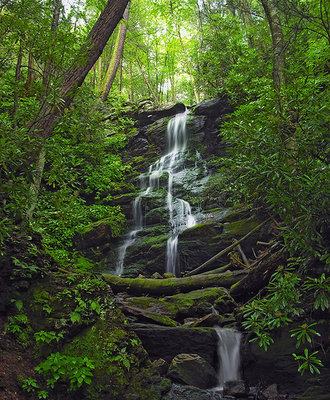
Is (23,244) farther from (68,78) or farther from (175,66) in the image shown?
(175,66)

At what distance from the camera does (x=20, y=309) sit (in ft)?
13.2

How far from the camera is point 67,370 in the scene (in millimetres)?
3652

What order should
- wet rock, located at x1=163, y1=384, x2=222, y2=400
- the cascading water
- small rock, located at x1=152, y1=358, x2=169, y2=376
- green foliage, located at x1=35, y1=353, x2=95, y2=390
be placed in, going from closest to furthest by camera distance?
green foliage, located at x1=35, y1=353, x2=95, y2=390, wet rock, located at x1=163, y1=384, x2=222, y2=400, small rock, located at x1=152, y1=358, x2=169, y2=376, the cascading water

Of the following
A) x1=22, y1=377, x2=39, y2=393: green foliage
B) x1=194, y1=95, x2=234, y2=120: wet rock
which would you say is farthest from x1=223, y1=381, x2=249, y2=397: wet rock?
x1=194, y1=95, x2=234, y2=120: wet rock

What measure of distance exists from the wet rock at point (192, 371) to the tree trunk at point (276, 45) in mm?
6209

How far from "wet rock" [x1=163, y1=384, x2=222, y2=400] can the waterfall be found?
549 mm

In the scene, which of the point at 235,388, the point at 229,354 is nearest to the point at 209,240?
the point at 229,354

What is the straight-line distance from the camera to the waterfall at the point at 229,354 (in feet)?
17.2

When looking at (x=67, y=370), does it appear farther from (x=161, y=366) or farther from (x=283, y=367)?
(x=283, y=367)

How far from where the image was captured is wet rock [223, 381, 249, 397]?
4679 mm

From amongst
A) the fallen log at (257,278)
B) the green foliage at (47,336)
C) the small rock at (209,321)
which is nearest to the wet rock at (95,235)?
the fallen log at (257,278)

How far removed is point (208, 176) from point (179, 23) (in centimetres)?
1558

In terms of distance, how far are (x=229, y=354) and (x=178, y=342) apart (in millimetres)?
961

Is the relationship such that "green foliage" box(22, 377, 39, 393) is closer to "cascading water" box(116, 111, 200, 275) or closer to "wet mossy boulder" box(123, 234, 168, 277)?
"cascading water" box(116, 111, 200, 275)
